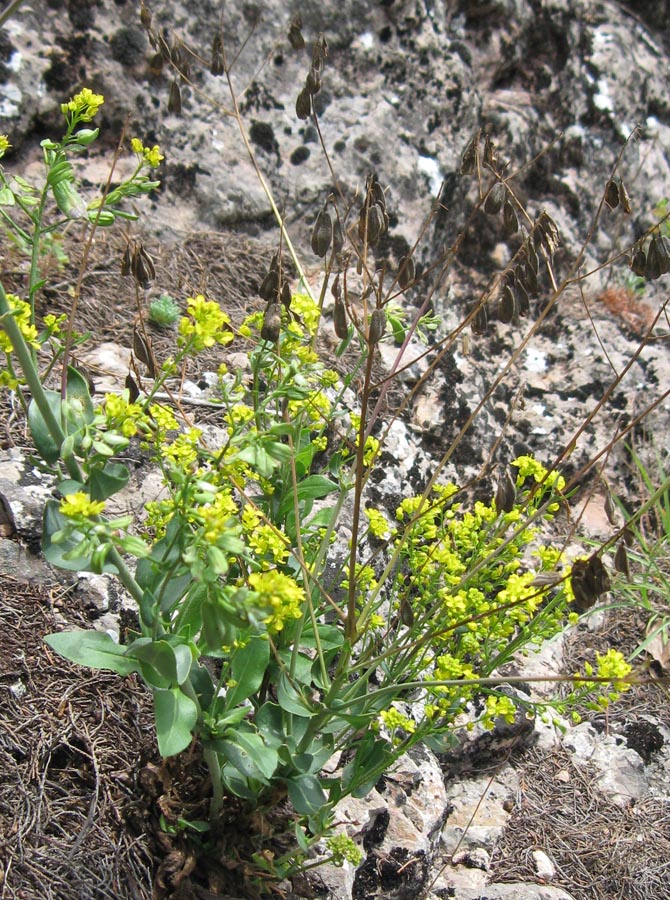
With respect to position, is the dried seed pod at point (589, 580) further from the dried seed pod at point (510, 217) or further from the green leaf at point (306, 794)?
the dried seed pod at point (510, 217)

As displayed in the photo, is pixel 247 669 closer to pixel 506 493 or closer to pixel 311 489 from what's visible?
pixel 311 489

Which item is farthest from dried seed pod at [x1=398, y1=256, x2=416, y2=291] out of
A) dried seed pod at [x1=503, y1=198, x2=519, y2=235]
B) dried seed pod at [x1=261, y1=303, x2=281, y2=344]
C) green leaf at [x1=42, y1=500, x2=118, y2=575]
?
green leaf at [x1=42, y1=500, x2=118, y2=575]

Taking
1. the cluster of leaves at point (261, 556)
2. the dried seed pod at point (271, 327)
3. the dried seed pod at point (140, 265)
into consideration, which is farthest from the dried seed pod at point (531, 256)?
the dried seed pod at point (140, 265)

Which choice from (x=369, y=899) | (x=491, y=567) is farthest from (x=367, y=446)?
(x=369, y=899)

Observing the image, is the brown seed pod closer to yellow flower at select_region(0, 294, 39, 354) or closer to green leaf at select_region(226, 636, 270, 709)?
green leaf at select_region(226, 636, 270, 709)

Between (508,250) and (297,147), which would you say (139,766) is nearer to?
(297,147)
